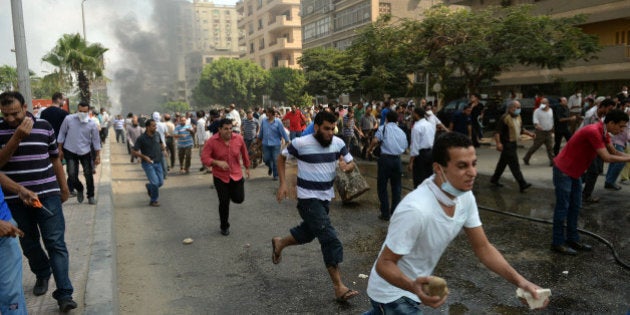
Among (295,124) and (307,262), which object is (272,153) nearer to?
(295,124)

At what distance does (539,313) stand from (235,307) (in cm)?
268

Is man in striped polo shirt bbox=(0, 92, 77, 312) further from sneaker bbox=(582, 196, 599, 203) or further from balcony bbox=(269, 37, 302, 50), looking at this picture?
balcony bbox=(269, 37, 302, 50)

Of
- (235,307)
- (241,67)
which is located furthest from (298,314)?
(241,67)

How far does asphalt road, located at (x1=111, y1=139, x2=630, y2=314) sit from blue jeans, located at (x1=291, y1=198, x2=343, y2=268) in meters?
0.43

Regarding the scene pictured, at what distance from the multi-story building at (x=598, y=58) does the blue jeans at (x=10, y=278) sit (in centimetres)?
2312

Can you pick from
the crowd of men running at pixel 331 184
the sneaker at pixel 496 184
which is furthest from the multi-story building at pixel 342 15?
the crowd of men running at pixel 331 184

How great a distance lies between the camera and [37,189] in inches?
148

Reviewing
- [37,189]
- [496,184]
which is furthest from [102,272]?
[496,184]

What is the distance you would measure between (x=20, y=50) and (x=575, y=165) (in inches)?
325

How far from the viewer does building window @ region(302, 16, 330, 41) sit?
160ft

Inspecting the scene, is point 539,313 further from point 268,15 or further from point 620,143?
point 268,15

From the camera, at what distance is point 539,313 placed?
3947mm

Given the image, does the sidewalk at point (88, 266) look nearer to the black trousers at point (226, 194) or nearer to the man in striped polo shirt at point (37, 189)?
the man in striped polo shirt at point (37, 189)

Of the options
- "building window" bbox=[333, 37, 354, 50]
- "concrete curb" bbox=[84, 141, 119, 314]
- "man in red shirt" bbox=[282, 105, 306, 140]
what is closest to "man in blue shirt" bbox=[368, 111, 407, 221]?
"concrete curb" bbox=[84, 141, 119, 314]
